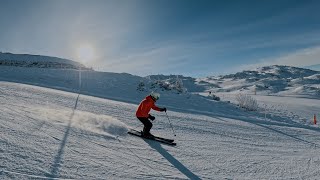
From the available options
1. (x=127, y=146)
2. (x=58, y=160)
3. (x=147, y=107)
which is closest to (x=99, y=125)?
(x=147, y=107)

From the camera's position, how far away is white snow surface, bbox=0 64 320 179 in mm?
7141

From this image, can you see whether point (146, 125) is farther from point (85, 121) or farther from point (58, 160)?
point (58, 160)

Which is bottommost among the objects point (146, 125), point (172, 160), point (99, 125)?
point (172, 160)

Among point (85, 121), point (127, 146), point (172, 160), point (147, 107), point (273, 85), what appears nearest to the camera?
point (172, 160)

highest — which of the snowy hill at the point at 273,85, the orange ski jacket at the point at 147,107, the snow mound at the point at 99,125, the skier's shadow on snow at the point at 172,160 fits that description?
the snowy hill at the point at 273,85

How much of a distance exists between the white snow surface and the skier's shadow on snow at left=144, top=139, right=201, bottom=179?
0.08 feet

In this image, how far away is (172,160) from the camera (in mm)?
8859

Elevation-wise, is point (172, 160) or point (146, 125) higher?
point (146, 125)

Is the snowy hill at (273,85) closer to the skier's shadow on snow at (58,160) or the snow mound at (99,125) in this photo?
the snow mound at (99,125)

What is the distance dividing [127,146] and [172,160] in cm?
135

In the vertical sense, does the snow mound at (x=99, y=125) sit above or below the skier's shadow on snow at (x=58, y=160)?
above

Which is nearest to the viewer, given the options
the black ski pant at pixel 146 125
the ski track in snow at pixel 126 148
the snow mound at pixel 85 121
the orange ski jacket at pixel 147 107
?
the ski track in snow at pixel 126 148

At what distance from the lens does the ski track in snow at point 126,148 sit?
7.09m

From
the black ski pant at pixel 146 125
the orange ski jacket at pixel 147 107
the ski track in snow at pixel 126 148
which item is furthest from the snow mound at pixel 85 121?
the orange ski jacket at pixel 147 107
